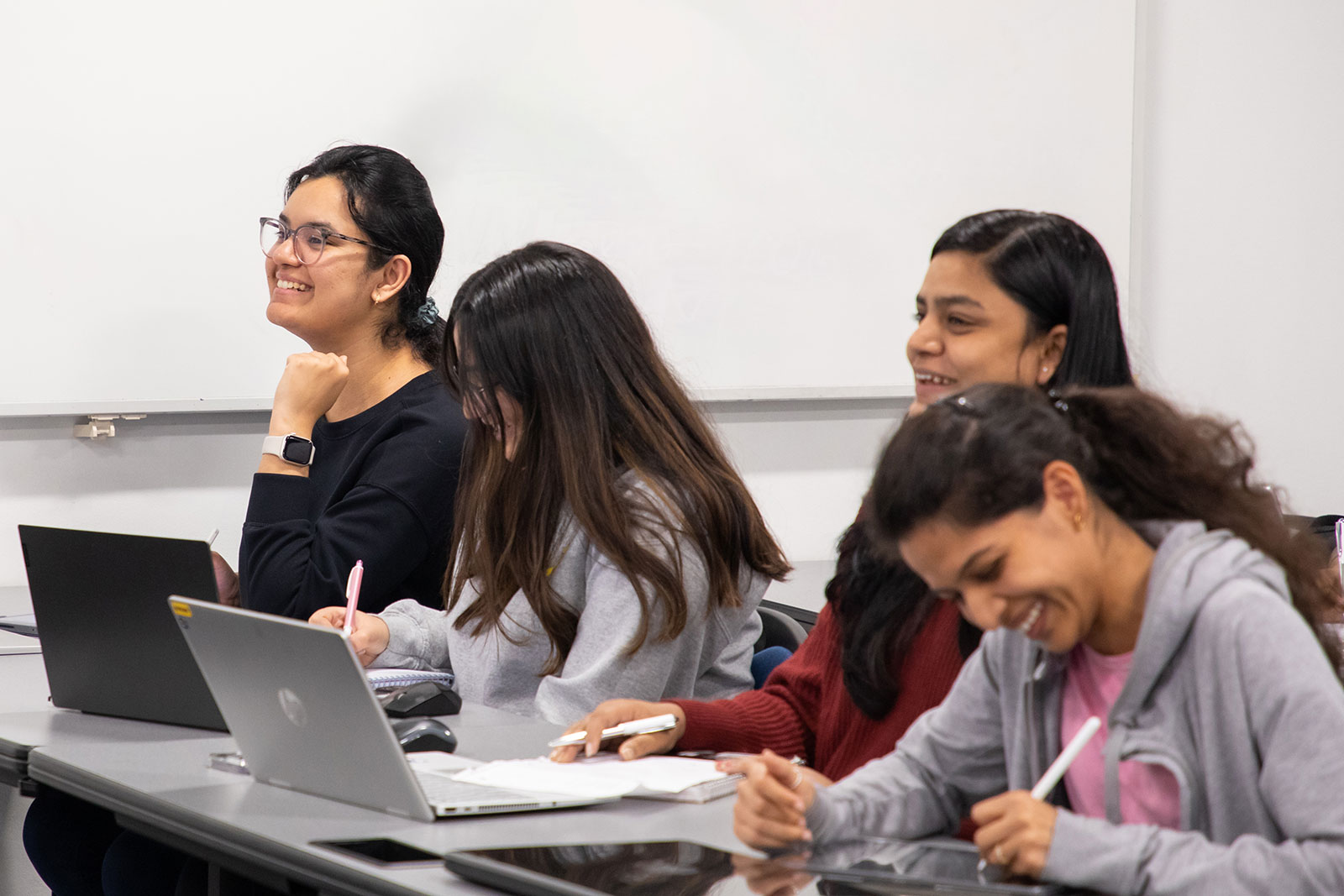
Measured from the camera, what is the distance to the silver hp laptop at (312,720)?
1197mm

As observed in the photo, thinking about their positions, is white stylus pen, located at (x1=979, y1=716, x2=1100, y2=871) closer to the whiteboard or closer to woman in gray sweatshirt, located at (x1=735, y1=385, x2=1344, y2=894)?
woman in gray sweatshirt, located at (x1=735, y1=385, x2=1344, y2=894)

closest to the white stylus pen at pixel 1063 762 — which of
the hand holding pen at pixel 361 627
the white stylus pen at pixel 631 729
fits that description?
the white stylus pen at pixel 631 729

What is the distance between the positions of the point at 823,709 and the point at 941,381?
399mm

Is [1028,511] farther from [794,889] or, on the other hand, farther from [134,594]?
[134,594]

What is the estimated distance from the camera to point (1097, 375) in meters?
1.44

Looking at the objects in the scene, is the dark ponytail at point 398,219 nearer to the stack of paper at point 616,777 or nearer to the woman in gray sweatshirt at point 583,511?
the woman in gray sweatshirt at point 583,511

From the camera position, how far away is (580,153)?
9.95 feet

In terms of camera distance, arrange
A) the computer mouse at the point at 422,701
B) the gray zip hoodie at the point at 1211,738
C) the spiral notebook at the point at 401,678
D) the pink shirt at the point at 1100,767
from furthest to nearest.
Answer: the spiral notebook at the point at 401,678 → the computer mouse at the point at 422,701 → the pink shirt at the point at 1100,767 → the gray zip hoodie at the point at 1211,738

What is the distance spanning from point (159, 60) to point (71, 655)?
150 centimetres

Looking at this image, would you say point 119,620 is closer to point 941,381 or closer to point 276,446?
point 276,446

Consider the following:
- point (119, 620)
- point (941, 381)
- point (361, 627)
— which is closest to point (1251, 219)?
point (941, 381)

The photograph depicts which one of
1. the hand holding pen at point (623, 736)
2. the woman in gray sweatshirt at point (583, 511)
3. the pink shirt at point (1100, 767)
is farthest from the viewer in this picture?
the woman in gray sweatshirt at point (583, 511)

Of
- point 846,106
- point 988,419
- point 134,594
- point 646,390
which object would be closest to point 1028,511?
point 988,419

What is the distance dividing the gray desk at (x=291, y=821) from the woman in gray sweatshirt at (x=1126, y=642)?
6.3 inches
